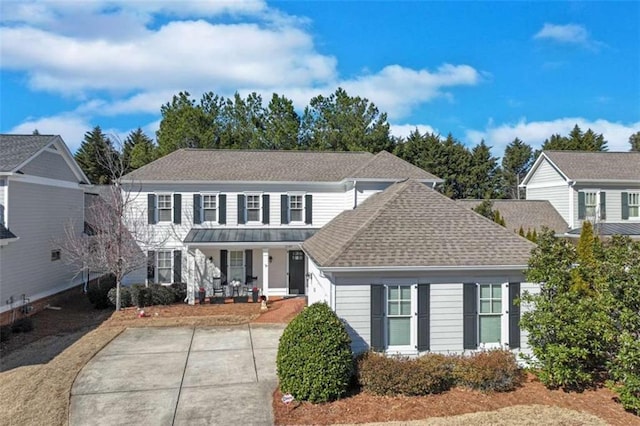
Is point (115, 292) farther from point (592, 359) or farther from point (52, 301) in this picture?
point (592, 359)

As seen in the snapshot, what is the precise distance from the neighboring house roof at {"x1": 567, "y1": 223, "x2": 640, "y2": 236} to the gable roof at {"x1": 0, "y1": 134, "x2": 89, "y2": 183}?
26930 mm

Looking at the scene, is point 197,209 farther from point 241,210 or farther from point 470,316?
point 470,316

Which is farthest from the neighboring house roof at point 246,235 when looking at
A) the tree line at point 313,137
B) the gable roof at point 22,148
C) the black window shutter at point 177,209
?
the tree line at point 313,137

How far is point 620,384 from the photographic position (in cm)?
869

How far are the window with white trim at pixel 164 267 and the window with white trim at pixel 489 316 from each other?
15061mm

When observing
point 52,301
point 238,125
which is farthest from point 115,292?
point 238,125

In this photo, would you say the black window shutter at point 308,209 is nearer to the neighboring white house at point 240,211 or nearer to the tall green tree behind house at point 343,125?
the neighboring white house at point 240,211

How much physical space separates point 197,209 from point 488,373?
51.2 feet

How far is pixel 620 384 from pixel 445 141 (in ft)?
142

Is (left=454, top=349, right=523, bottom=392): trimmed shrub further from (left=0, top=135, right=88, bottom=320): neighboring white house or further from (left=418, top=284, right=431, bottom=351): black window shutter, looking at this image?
(left=0, top=135, right=88, bottom=320): neighboring white house

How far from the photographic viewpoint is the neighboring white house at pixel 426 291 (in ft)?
32.6

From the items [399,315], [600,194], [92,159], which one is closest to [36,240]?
[399,315]

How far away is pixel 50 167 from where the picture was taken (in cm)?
1864

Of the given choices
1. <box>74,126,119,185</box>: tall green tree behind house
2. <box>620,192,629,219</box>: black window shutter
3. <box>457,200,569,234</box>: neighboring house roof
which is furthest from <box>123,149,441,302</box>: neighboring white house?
<box>74,126,119,185</box>: tall green tree behind house
